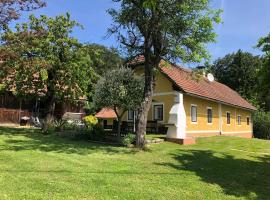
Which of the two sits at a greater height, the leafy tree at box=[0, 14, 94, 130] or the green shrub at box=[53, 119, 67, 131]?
the leafy tree at box=[0, 14, 94, 130]

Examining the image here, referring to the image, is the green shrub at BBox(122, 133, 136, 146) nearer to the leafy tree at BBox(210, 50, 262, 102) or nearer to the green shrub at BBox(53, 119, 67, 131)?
the green shrub at BBox(53, 119, 67, 131)

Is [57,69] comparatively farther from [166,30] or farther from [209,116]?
[209,116]

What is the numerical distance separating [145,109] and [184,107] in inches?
380

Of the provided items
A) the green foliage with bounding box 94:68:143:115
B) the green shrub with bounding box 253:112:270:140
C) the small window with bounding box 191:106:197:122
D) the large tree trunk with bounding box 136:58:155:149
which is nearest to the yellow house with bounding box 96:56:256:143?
the small window with bounding box 191:106:197:122

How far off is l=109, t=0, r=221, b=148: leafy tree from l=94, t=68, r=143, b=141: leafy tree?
53.3 inches

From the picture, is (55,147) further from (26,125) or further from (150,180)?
(26,125)

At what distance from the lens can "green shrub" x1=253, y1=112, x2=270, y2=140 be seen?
1752 inches

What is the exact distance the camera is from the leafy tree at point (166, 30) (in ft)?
54.8

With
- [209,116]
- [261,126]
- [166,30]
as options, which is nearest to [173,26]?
[166,30]

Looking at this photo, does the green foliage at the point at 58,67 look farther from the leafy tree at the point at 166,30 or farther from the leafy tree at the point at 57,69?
the leafy tree at the point at 166,30

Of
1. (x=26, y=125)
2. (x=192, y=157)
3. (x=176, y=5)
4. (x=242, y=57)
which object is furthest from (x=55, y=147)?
(x=242, y=57)

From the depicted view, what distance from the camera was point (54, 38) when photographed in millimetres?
23156

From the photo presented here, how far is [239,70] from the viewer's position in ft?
197

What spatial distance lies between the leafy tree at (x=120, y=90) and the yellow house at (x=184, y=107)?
3.01 metres
